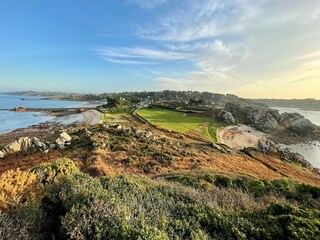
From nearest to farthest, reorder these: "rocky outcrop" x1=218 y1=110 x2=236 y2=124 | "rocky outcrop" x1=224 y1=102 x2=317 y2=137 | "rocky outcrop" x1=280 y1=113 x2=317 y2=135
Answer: "rocky outcrop" x1=280 y1=113 x2=317 y2=135, "rocky outcrop" x1=224 y1=102 x2=317 y2=137, "rocky outcrop" x1=218 y1=110 x2=236 y2=124

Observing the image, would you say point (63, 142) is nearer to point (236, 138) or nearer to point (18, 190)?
point (18, 190)

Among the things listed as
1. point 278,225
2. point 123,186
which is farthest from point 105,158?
point 278,225

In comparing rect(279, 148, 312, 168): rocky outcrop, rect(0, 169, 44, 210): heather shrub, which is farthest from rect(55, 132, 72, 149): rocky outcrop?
rect(279, 148, 312, 168): rocky outcrop

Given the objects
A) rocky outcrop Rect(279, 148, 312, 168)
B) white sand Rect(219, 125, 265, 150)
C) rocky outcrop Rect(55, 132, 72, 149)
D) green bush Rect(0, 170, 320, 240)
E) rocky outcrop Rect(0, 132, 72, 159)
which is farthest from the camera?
white sand Rect(219, 125, 265, 150)

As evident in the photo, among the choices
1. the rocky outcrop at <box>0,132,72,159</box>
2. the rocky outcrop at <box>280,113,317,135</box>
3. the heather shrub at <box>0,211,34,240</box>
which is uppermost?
the heather shrub at <box>0,211,34,240</box>

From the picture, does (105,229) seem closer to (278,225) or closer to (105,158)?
(278,225)

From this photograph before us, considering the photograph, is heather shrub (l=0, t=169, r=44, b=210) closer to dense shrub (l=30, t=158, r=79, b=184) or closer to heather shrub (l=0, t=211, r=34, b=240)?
heather shrub (l=0, t=211, r=34, b=240)

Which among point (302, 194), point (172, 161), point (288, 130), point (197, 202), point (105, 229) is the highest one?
point (105, 229)

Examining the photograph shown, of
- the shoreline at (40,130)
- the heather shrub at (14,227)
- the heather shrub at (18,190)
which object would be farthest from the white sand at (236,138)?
the heather shrub at (14,227)

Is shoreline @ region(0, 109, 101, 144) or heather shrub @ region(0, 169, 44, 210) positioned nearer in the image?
heather shrub @ region(0, 169, 44, 210)

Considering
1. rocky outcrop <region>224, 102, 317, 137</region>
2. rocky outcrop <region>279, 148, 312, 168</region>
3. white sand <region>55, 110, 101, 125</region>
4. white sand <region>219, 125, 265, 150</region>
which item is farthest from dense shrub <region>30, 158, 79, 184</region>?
rocky outcrop <region>224, 102, 317, 137</region>

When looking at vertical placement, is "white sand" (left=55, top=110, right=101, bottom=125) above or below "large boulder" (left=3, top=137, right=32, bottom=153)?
below
